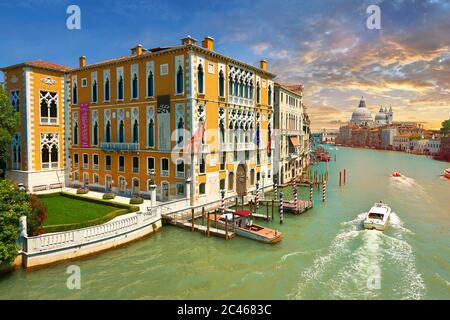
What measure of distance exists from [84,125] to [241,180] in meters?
16.7

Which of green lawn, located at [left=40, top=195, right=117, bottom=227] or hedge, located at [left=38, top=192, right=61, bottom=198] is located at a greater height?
hedge, located at [left=38, top=192, right=61, bottom=198]

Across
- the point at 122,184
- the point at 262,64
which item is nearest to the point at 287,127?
the point at 262,64

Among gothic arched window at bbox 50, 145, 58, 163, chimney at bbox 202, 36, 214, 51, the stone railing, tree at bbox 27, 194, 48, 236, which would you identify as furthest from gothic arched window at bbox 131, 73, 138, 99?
tree at bbox 27, 194, 48, 236

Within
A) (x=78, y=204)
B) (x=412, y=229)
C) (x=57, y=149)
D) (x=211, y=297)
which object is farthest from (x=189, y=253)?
(x=57, y=149)

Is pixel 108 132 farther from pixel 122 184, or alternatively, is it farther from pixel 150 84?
pixel 150 84

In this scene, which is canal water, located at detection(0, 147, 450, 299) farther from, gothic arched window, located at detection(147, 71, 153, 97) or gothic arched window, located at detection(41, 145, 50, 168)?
gothic arched window, located at detection(41, 145, 50, 168)

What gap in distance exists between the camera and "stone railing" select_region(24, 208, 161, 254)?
1578 centimetres

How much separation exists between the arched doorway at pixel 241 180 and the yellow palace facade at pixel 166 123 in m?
0.10

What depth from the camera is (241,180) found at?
106 feet

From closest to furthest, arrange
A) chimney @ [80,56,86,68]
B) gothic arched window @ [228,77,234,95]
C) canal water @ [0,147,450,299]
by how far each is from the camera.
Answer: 1. canal water @ [0,147,450,299]
2. gothic arched window @ [228,77,234,95]
3. chimney @ [80,56,86,68]

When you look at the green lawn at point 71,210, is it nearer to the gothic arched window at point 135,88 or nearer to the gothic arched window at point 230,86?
the gothic arched window at point 135,88

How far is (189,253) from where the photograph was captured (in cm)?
1867

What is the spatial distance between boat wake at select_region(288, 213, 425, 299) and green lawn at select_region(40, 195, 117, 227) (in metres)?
14.2
